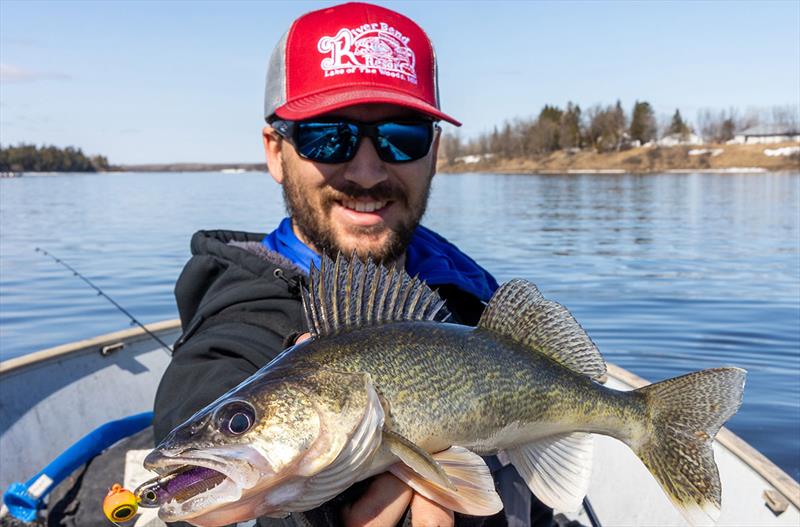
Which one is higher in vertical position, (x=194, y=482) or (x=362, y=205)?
(x=362, y=205)

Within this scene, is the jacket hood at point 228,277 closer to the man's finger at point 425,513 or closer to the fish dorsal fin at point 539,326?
the fish dorsal fin at point 539,326

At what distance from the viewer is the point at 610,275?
18141mm

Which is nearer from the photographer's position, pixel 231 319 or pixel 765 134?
pixel 231 319

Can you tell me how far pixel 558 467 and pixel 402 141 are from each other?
180 centimetres

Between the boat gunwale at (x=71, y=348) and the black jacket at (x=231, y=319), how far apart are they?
309 cm

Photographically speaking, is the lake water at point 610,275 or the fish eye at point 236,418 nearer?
the fish eye at point 236,418

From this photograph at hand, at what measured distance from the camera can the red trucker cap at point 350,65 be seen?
3307 mm

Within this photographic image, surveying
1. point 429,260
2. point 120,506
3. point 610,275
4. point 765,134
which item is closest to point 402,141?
point 429,260

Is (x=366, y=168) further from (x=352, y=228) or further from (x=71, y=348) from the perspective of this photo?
(x=71, y=348)

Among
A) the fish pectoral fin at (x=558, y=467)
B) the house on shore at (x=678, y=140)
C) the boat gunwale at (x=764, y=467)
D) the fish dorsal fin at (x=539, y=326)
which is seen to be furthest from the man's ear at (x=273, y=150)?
the house on shore at (x=678, y=140)

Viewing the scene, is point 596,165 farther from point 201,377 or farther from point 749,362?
point 201,377

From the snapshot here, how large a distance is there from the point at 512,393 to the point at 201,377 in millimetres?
1196

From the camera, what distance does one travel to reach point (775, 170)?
79.9 m

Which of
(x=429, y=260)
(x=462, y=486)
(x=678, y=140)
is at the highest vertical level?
(x=678, y=140)
